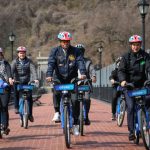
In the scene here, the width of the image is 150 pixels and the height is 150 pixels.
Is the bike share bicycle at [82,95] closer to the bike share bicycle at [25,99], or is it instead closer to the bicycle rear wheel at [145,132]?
the bike share bicycle at [25,99]

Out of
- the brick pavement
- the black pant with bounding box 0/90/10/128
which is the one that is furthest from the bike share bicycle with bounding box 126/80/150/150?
the black pant with bounding box 0/90/10/128

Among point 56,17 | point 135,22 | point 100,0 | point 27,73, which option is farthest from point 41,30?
point 27,73

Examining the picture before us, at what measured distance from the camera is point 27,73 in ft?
43.8

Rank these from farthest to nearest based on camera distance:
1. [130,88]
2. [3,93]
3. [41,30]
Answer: [41,30], [3,93], [130,88]

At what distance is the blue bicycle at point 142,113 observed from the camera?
28.2ft

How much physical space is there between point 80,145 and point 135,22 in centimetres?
6740

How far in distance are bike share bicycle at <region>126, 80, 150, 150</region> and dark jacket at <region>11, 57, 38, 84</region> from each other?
14.8 ft

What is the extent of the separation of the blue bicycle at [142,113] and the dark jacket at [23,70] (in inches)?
179

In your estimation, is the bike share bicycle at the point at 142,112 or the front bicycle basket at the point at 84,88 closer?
the bike share bicycle at the point at 142,112

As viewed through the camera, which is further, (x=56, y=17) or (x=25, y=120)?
(x=56, y=17)

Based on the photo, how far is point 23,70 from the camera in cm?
1329

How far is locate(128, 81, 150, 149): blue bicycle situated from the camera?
8602mm

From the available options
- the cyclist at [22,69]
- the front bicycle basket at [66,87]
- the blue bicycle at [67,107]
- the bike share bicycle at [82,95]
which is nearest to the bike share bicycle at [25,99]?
the cyclist at [22,69]

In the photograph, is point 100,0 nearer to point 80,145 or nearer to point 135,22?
point 135,22
